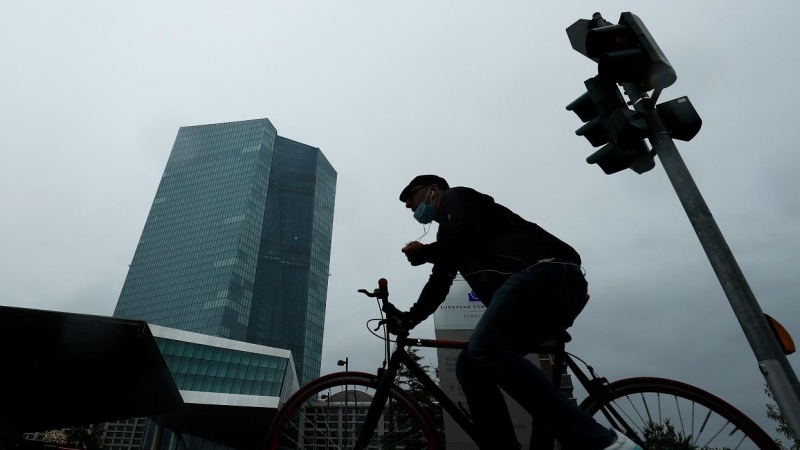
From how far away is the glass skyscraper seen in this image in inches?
3593

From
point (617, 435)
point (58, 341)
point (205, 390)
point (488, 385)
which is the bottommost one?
point (617, 435)

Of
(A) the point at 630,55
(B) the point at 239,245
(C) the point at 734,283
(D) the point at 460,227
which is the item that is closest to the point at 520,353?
(D) the point at 460,227

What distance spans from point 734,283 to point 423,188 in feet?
6.80

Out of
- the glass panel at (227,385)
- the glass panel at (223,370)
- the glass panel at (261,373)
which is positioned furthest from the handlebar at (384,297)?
the glass panel at (261,373)

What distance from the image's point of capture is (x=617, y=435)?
6.34ft

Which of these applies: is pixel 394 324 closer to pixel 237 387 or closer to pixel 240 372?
pixel 237 387

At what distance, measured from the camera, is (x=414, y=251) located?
2.60m

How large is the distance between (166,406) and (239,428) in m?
33.2

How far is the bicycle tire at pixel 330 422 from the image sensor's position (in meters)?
2.49

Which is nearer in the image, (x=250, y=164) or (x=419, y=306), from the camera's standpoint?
(x=419, y=306)

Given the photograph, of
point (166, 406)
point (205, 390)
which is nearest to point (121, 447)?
point (205, 390)

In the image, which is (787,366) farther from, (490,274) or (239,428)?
(239,428)

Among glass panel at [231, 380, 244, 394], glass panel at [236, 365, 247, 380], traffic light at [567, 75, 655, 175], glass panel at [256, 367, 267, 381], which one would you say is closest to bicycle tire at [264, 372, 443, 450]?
traffic light at [567, 75, 655, 175]

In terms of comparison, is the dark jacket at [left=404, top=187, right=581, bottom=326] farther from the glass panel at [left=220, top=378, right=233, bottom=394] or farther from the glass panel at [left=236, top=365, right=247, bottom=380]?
the glass panel at [left=236, top=365, right=247, bottom=380]
